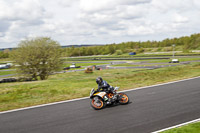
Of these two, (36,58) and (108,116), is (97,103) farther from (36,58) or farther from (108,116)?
(36,58)

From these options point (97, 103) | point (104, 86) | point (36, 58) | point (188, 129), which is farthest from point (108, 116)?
point (36, 58)

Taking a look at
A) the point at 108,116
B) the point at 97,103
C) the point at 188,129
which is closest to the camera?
the point at 188,129

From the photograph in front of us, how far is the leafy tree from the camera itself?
108 feet

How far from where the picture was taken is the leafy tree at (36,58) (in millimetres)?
32844

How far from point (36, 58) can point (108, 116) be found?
26.8 meters

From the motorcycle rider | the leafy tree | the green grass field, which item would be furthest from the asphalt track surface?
the leafy tree

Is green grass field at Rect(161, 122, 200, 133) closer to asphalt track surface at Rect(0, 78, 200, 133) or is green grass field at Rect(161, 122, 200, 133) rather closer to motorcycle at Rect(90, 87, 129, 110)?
asphalt track surface at Rect(0, 78, 200, 133)

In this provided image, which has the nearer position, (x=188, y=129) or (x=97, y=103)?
(x=188, y=129)

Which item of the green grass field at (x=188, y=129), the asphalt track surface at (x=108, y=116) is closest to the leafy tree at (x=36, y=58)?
the asphalt track surface at (x=108, y=116)

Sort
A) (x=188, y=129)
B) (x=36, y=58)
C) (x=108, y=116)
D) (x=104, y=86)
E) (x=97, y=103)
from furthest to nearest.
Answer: (x=36, y=58) < (x=104, y=86) < (x=97, y=103) < (x=108, y=116) < (x=188, y=129)

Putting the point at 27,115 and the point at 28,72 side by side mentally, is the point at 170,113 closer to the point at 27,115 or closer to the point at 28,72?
the point at 27,115

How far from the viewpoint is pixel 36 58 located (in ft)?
108

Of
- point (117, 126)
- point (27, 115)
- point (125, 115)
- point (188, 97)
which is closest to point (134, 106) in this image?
point (125, 115)

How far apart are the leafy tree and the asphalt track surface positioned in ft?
76.4
